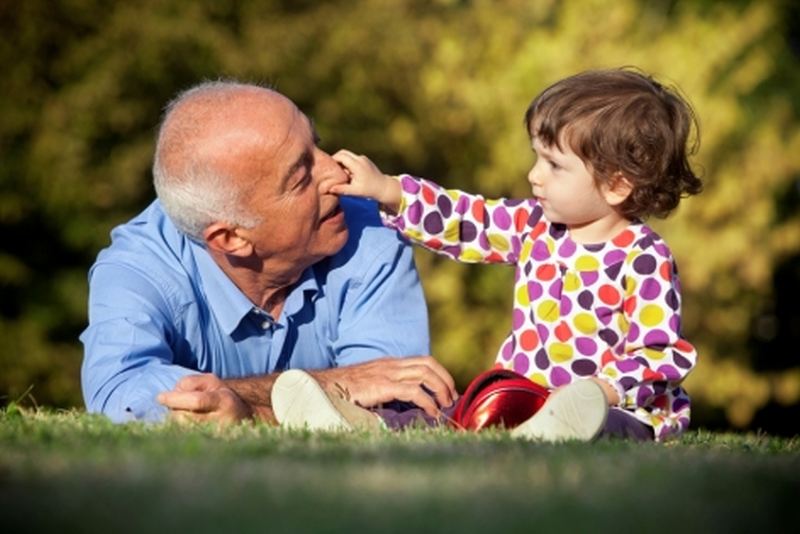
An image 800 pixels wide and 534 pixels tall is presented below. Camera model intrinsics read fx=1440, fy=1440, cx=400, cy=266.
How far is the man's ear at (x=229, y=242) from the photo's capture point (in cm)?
574

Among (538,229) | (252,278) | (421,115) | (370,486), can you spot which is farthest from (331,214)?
(421,115)

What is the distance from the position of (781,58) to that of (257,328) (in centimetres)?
1113

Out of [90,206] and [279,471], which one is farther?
[90,206]

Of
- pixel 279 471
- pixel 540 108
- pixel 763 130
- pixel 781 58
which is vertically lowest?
pixel 279 471

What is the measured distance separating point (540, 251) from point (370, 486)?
275cm

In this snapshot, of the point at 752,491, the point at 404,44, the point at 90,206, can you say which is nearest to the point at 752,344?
the point at 404,44

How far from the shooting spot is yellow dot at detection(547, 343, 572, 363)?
545 centimetres

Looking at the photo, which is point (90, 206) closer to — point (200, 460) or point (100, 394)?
point (100, 394)

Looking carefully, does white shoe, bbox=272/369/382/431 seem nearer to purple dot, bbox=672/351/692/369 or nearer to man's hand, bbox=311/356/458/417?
man's hand, bbox=311/356/458/417

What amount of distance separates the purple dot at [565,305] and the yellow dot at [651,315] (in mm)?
339

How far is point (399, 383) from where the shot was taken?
17.6 feet

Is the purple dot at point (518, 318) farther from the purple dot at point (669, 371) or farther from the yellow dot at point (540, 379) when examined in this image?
the purple dot at point (669, 371)

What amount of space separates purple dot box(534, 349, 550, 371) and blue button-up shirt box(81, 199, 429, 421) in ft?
1.89

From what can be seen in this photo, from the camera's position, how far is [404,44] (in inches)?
585
